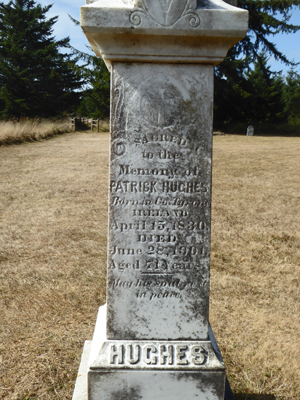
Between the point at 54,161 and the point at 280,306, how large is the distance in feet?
29.5

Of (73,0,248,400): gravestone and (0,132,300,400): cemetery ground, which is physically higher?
(73,0,248,400): gravestone

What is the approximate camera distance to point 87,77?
A: 25.9 meters

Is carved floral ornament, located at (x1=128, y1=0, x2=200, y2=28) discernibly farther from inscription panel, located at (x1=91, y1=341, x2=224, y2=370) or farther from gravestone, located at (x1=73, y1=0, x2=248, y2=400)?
inscription panel, located at (x1=91, y1=341, x2=224, y2=370)

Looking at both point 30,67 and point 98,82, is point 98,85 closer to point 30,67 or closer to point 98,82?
point 98,82

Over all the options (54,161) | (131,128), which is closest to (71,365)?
(131,128)

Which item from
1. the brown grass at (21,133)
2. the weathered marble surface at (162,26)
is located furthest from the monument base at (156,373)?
the brown grass at (21,133)

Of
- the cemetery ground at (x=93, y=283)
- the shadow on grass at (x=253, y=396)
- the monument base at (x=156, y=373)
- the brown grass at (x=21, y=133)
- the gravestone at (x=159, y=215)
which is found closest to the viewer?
the gravestone at (x=159, y=215)

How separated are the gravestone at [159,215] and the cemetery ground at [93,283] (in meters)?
0.64

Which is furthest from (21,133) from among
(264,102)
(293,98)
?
(293,98)

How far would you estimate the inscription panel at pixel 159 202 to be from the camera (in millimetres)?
1866

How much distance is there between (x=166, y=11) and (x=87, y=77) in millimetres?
25636

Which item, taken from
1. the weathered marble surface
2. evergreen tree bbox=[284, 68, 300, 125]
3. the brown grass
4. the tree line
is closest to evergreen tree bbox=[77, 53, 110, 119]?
the tree line

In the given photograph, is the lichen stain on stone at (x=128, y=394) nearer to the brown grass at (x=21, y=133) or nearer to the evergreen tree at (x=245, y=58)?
the brown grass at (x=21, y=133)

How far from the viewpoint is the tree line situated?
2409 centimetres
